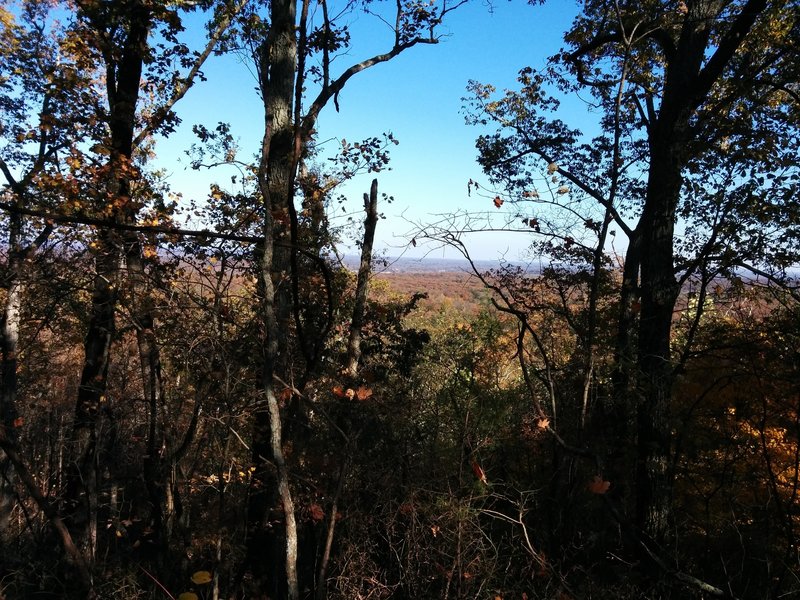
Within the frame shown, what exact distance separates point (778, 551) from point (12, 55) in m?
16.7

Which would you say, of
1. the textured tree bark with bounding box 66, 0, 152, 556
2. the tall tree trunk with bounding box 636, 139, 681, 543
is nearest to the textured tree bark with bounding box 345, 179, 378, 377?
the textured tree bark with bounding box 66, 0, 152, 556

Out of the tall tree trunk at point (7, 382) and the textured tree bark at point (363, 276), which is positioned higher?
the textured tree bark at point (363, 276)

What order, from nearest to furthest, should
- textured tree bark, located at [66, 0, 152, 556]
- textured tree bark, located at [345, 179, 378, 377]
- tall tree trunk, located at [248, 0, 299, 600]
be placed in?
tall tree trunk, located at [248, 0, 299, 600] < textured tree bark, located at [66, 0, 152, 556] < textured tree bark, located at [345, 179, 378, 377]

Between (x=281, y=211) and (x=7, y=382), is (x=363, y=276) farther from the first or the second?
(x=7, y=382)

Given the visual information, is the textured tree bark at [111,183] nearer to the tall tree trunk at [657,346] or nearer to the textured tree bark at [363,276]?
the textured tree bark at [363,276]

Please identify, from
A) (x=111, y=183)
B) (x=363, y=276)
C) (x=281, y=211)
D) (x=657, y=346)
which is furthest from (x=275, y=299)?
(x=657, y=346)

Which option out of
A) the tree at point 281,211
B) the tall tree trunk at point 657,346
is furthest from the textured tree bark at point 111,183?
the tall tree trunk at point 657,346

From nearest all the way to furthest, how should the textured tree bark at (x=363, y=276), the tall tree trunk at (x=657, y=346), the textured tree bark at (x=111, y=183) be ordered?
the tall tree trunk at (x=657, y=346) → the textured tree bark at (x=111, y=183) → the textured tree bark at (x=363, y=276)

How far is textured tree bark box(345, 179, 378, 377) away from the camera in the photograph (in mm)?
9281

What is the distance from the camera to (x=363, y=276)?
369 inches

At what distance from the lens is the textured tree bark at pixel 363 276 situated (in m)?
9.28

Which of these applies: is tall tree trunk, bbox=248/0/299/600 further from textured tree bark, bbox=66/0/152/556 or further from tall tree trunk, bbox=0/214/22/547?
tall tree trunk, bbox=0/214/22/547

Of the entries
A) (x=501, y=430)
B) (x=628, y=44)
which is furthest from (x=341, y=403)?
(x=628, y=44)

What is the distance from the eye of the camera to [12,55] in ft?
31.2
